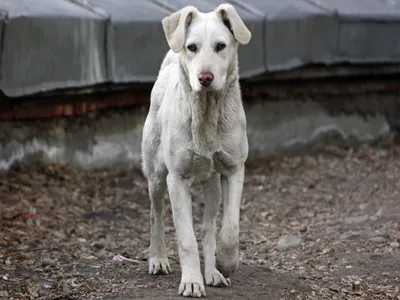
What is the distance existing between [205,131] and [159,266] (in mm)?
1181

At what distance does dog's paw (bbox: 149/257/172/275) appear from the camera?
7047 mm

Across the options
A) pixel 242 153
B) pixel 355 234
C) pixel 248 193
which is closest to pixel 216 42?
Answer: pixel 242 153

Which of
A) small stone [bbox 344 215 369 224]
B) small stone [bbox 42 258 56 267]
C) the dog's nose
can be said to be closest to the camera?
the dog's nose

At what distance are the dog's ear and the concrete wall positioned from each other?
161 inches

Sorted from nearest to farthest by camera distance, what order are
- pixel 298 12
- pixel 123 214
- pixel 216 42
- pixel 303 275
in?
pixel 216 42 < pixel 303 275 < pixel 123 214 < pixel 298 12

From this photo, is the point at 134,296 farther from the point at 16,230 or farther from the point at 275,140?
the point at 275,140

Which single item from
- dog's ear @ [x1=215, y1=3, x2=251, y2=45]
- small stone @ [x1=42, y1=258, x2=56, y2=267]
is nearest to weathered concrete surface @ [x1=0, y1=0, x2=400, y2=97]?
small stone @ [x1=42, y1=258, x2=56, y2=267]

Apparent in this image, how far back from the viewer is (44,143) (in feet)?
33.9

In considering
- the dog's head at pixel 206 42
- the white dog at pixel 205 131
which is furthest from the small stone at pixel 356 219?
the dog's head at pixel 206 42

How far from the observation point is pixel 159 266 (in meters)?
7.05

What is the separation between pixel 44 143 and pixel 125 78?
109 centimetres

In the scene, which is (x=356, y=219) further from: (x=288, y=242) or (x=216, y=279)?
(x=216, y=279)

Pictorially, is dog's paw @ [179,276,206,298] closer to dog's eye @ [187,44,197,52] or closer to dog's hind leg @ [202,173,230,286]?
dog's hind leg @ [202,173,230,286]

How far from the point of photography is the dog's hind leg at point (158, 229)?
7051 millimetres
